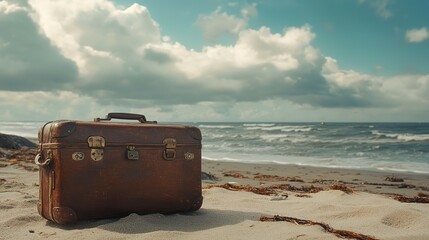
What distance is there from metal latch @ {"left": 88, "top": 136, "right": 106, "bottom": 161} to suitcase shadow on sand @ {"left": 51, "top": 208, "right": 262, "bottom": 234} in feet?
1.89

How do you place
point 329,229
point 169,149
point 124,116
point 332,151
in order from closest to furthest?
point 329,229 → point 169,149 → point 124,116 → point 332,151

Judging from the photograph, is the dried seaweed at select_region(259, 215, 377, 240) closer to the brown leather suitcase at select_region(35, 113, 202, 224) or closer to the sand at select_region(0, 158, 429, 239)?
the sand at select_region(0, 158, 429, 239)

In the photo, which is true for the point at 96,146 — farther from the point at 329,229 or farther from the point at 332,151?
the point at 332,151

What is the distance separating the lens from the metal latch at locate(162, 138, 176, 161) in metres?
3.78

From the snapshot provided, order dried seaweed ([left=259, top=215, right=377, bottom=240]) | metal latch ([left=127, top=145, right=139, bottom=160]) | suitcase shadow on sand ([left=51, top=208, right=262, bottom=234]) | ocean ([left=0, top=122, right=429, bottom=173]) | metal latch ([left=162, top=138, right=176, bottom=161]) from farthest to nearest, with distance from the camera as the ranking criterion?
ocean ([left=0, top=122, right=429, bottom=173]) → metal latch ([left=162, top=138, right=176, bottom=161]) → metal latch ([left=127, top=145, right=139, bottom=160]) → suitcase shadow on sand ([left=51, top=208, right=262, bottom=234]) → dried seaweed ([left=259, top=215, right=377, bottom=240])

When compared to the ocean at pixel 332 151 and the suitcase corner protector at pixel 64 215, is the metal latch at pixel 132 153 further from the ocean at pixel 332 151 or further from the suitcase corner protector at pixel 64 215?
the ocean at pixel 332 151

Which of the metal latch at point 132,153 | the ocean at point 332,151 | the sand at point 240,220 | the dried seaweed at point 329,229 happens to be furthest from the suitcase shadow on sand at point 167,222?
the ocean at point 332,151

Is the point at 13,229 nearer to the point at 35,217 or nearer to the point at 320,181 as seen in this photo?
the point at 35,217

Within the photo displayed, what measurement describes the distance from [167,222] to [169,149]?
26.9 inches

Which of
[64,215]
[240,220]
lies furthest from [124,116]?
[240,220]

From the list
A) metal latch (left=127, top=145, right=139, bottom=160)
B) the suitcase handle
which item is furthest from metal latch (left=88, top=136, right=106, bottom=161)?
the suitcase handle

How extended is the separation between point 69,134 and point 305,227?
213cm

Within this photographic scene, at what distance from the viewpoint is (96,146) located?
11.2 ft

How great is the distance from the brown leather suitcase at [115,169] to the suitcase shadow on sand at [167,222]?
0.29 ft
